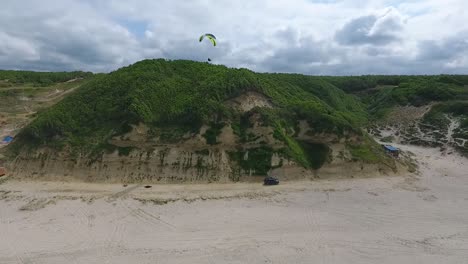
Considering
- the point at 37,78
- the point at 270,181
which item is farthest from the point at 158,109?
the point at 37,78

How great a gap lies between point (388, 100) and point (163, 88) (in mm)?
57432

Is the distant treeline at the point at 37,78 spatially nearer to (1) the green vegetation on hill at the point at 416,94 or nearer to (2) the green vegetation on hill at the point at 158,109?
(2) the green vegetation on hill at the point at 158,109

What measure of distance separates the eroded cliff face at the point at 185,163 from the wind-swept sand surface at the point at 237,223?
61.6 inches

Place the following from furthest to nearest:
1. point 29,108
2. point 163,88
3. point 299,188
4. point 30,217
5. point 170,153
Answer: point 29,108 → point 163,88 → point 170,153 → point 299,188 → point 30,217

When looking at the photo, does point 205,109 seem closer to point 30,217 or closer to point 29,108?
point 30,217

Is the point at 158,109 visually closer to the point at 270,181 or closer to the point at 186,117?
the point at 186,117

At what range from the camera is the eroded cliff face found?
33625 mm

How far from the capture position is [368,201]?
30031mm

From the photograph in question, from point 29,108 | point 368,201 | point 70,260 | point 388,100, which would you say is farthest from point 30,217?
point 388,100

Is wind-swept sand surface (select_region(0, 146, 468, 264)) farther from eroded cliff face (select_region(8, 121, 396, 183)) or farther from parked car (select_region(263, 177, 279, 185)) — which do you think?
eroded cliff face (select_region(8, 121, 396, 183))

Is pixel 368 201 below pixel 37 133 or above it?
below

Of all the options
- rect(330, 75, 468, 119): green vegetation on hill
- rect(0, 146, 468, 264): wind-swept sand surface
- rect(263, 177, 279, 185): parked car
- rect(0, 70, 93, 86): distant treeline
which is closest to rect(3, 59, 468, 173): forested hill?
rect(263, 177, 279, 185): parked car

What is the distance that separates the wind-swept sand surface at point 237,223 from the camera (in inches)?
844

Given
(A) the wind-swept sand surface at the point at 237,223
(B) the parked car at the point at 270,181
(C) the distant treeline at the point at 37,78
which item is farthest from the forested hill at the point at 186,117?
(C) the distant treeline at the point at 37,78
